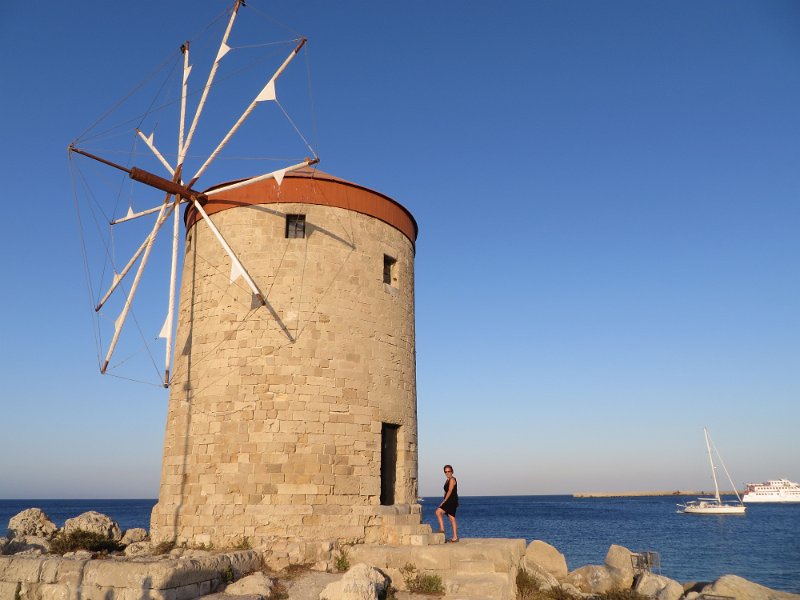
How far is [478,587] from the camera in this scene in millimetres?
8547

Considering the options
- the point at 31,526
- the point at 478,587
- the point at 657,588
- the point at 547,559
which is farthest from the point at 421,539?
the point at 31,526

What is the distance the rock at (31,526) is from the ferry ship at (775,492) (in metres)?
103

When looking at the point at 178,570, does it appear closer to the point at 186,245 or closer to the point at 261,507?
the point at 261,507

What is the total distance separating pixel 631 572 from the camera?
42.1ft

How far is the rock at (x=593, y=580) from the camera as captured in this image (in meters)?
11.9

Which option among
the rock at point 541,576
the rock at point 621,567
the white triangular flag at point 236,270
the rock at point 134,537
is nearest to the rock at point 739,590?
the rock at point 621,567

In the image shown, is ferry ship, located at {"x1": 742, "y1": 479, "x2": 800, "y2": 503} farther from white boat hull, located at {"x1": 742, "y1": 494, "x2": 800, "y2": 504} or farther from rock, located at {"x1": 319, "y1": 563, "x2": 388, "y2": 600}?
rock, located at {"x1": 319, "y1": 563, "x2": 388, "y2": 600}

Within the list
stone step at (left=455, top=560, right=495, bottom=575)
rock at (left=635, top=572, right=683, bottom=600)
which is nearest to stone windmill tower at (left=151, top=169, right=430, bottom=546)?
stone step at (left=455, top=560, right=495, bottom=575)

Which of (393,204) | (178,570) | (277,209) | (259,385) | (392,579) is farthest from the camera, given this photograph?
(393,204)

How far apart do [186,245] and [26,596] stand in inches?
287

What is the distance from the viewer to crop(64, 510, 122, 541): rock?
531 inches

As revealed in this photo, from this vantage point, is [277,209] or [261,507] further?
[277,209]

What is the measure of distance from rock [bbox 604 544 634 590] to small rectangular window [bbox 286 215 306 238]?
9.92 m

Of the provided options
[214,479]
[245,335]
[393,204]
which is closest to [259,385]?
[245,335]
